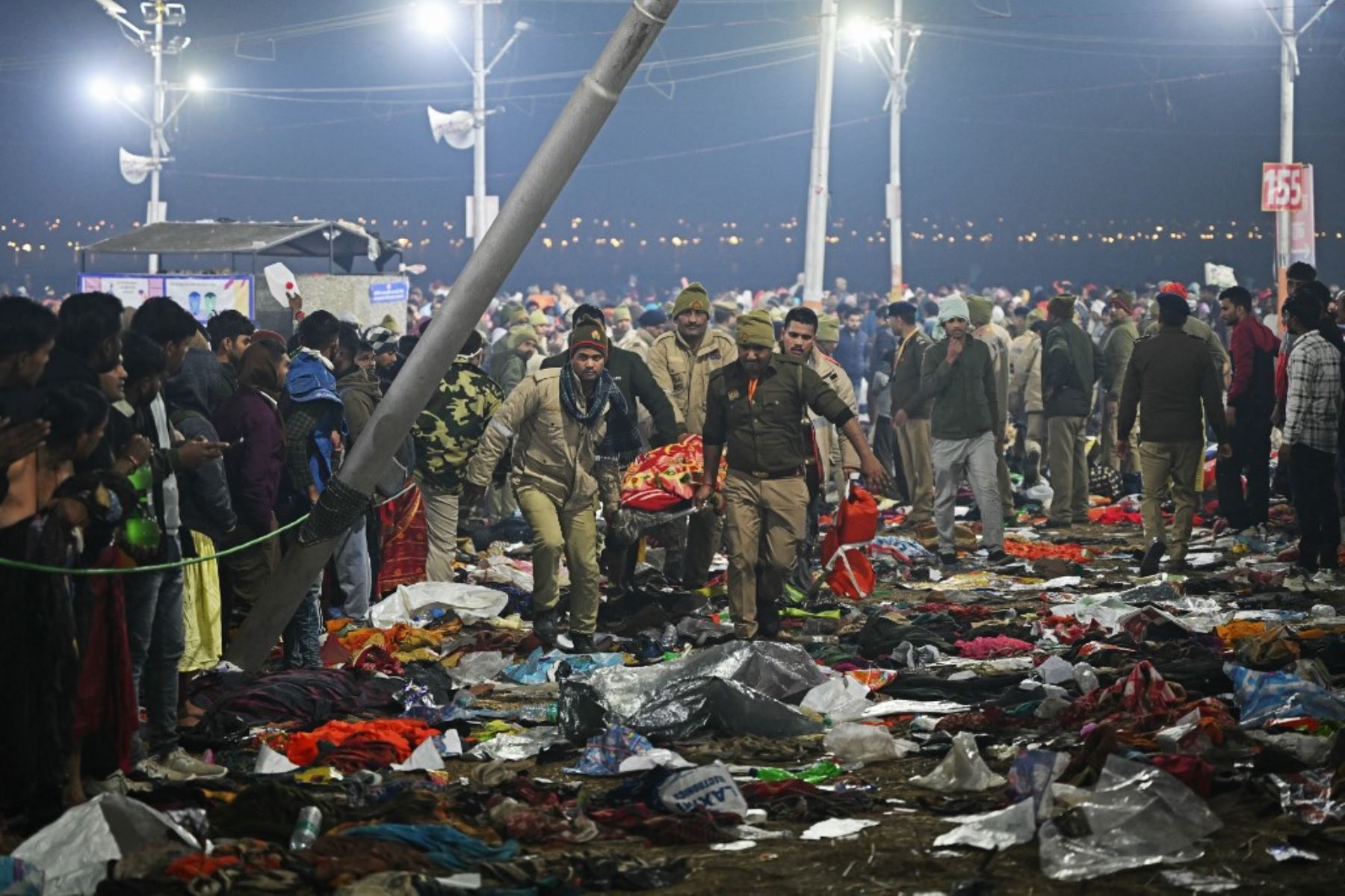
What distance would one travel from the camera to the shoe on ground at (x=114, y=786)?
6.91m

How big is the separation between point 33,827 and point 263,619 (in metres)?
2.85

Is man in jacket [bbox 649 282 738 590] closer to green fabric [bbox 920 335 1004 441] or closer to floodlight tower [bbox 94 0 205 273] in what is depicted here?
green fabric [bbox 920 335 1004 441]

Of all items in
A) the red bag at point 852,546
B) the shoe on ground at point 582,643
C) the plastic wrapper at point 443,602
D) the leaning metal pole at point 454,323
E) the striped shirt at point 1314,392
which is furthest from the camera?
the striped shirt at point 1314,392

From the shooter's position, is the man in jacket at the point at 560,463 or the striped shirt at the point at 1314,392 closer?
the man in jacket at the point at 560,463

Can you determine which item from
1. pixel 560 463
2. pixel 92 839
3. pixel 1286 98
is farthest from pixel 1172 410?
pixel 1286 98

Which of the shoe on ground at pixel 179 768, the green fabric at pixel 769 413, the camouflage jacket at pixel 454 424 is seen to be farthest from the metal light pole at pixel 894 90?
the shoe on ground at pixel 179 768

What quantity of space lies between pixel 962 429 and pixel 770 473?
4.40 meters

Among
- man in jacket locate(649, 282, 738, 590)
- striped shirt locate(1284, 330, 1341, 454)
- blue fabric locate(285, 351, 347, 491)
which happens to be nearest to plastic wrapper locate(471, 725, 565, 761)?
blue fabric locate(285, 351, 347, 491)

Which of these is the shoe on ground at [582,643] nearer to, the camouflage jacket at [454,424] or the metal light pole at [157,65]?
the camouflage jacket at [454,424]

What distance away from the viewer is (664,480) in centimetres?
1184

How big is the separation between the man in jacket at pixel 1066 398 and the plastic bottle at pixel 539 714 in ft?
29.7

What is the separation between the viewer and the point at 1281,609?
461 inches

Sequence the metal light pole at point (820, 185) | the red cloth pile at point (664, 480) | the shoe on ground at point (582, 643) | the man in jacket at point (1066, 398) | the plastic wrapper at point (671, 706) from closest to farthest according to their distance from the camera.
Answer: the plastic wrapper at point (671, 706)
the shoe on ground at point (582, 643)
the red cloth pile at point (664, 480)
the man in jacket at point (1066, 398)
the metal light pole at point (820, 185)

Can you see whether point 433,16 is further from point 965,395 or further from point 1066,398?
point 965,395
